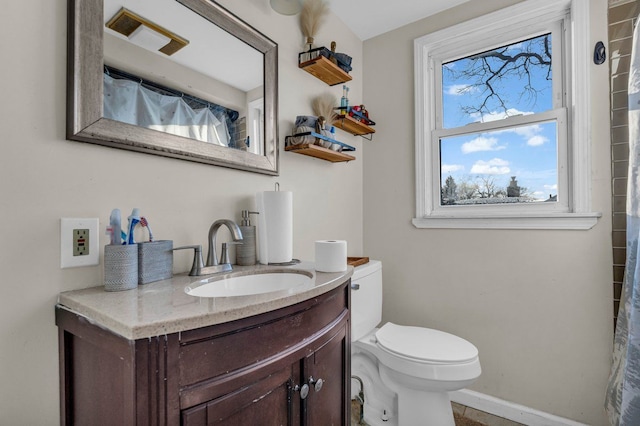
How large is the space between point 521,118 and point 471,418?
1701 mm

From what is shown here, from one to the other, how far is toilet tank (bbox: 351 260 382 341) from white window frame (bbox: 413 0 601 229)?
481mm

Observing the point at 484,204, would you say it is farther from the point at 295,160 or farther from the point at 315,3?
the point at 315,3

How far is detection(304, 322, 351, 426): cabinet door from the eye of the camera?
875 mm

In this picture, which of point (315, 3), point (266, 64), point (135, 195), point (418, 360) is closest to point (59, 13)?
point (135, 195)

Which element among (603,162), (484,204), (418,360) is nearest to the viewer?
(418,360)

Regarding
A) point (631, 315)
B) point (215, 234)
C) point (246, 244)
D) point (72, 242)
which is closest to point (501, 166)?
point (631, 315)

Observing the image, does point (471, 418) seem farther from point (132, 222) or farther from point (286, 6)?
point (286, 6)

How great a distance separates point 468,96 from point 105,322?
212 centimetres

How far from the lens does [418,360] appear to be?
1.35 metres

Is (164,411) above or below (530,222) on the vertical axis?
below

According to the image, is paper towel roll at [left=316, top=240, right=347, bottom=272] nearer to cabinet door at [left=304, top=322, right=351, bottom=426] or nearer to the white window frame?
cabinet door at [left=304, top=322, right=351, bottom=426]

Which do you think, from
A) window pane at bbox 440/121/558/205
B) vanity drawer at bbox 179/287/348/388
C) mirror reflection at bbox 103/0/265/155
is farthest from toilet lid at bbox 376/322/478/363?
mirror reflection at bbox 103/0/265/155

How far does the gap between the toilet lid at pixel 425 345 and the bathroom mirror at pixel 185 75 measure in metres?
1.04

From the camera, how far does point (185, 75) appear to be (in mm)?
1104
